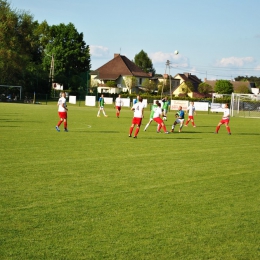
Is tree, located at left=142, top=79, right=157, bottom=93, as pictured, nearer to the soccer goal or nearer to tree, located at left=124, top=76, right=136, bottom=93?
tree, located at left=124, top=76, right=136, bottom=93

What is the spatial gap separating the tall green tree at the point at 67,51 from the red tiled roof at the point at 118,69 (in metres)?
13.7

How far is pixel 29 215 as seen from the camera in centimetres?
657

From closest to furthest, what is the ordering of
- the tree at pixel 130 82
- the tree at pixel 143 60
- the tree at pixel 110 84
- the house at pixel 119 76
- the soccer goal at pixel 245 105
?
the soccer goal at pixel 245 105
the tree at pixel 110 84
the tree at pixel 130 82
the house at pixel 119 76
the tree at pixel 143 60

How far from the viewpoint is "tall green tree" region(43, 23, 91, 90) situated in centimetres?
8519

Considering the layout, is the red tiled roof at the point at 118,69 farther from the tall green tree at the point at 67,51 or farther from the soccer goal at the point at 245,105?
the soccer goal at the point at 245,105

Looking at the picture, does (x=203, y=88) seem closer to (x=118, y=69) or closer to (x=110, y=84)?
(x=118, y=69)

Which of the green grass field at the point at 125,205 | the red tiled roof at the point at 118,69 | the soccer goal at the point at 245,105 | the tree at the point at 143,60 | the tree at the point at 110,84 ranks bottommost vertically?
the green grass field at the point at 125,205

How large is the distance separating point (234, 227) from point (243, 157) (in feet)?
27.7

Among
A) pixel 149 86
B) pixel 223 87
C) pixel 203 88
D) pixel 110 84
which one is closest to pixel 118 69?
pixel 110 84

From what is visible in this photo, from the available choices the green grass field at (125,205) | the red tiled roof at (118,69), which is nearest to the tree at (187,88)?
the red tiled roof at (118,69)

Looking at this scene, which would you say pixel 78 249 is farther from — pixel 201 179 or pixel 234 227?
pixel 201 179

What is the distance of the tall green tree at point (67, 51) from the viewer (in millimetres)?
85188

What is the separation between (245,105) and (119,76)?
158 ft

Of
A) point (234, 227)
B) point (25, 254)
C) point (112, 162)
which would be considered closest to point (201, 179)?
point (112, 162)
